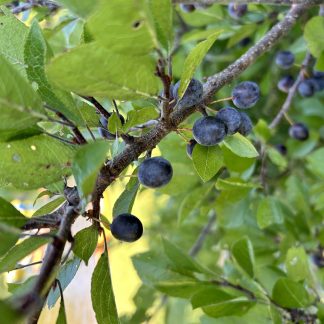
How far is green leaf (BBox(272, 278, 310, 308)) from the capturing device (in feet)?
3.57

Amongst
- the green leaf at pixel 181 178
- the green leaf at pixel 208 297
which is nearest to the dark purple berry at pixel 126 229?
the green leaf at pixel 208 297

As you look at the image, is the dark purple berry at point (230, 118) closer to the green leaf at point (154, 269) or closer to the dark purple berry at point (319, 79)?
the green leaf at point (154, 269)

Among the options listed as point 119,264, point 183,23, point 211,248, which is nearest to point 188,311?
point 211,248

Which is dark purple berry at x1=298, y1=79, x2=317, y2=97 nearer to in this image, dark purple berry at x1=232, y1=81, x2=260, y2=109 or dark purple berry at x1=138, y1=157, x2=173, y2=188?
dark purple berry at x1=232, y1=81, x2=260, y2=109

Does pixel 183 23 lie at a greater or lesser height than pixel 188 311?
greater

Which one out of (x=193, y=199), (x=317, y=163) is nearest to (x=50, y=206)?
(x=193, y=199)

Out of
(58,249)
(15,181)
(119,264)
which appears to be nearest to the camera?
(58,249)

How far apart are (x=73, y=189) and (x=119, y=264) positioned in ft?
6.46

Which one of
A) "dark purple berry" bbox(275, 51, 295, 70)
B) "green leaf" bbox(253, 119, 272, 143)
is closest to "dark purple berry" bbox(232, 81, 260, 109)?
"green leaf" bbox(253, 119, 272, 143)

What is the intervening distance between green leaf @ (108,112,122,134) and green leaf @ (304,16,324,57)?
26.2 inches

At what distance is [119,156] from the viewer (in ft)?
2.55

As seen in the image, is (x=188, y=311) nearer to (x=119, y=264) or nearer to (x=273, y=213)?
(x=119, y=264)

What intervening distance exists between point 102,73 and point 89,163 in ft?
0.32

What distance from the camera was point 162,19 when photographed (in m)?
0.63
